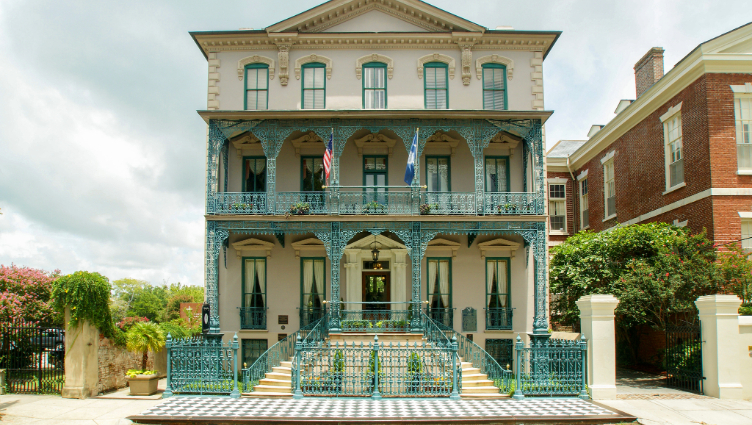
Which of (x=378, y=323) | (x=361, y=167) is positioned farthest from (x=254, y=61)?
(x=378, y=323)

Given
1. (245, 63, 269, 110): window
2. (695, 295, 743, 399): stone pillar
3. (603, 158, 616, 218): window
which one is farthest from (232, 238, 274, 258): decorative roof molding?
(603, 158, 616, 218): window

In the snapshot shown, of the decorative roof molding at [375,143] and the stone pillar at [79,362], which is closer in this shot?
the stone pillar at [79,362]

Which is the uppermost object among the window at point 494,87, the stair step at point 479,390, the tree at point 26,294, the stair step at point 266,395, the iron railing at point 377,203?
the window at point 494,87

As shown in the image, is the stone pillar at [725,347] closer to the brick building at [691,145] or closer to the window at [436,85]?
the brick building at [691,145]

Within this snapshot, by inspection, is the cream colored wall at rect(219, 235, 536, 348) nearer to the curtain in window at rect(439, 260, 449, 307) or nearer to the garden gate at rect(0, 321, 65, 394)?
the curtain in window at rect(439, 260, 449, 307)

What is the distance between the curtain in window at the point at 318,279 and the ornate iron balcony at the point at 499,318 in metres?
5.68

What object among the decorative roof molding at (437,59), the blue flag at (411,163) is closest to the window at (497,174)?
the decorative roof molding at (437,59)

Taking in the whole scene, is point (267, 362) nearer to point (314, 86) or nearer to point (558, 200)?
point (314, 86)

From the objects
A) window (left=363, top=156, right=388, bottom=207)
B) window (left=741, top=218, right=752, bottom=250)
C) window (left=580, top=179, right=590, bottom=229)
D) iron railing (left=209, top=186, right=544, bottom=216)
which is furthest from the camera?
window (left=580, top=179, right=590, bottom=229)

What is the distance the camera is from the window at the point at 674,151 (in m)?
19.4

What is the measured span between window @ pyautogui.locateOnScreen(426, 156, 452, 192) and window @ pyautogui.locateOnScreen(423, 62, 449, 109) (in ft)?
6.01

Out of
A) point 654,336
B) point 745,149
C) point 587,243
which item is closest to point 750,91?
point 745,149

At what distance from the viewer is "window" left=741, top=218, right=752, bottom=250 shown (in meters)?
17.4

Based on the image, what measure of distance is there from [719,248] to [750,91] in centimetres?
521
